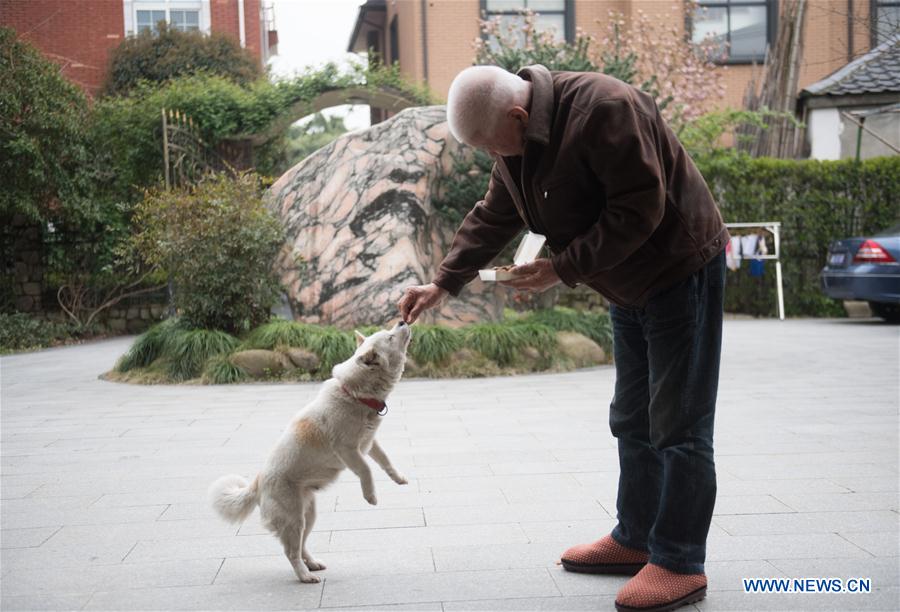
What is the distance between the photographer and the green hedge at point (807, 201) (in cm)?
1589

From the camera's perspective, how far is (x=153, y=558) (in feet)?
12.6

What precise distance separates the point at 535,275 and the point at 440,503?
186 cm

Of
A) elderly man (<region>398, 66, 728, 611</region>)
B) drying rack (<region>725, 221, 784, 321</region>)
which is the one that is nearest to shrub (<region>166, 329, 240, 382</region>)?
elderly man (<region>398, 66, 728, 611</region>)

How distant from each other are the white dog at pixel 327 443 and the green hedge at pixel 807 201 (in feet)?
44.4

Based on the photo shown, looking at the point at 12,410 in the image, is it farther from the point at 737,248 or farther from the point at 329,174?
the point at 737,248

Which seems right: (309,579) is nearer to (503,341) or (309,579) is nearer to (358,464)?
(358,464)

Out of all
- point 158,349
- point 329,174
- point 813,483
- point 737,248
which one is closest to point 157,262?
point 158,349

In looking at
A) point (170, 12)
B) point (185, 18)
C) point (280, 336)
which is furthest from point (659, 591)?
point (170, 12)

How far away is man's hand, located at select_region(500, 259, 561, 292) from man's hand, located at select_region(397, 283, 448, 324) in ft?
1.73

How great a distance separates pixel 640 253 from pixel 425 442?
340 cm

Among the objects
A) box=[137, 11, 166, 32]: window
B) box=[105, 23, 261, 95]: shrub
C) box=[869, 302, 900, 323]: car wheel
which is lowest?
box=[869, 302, 900, 323]: car wheel

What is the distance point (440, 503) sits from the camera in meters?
4.65

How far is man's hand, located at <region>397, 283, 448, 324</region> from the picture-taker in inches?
145

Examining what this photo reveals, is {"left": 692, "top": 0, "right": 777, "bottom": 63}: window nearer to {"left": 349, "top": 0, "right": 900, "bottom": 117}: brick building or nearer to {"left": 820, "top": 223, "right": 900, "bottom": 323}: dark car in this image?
{"left": 349, "top": 0, "right": 900, "bottom": 117}: brick building
